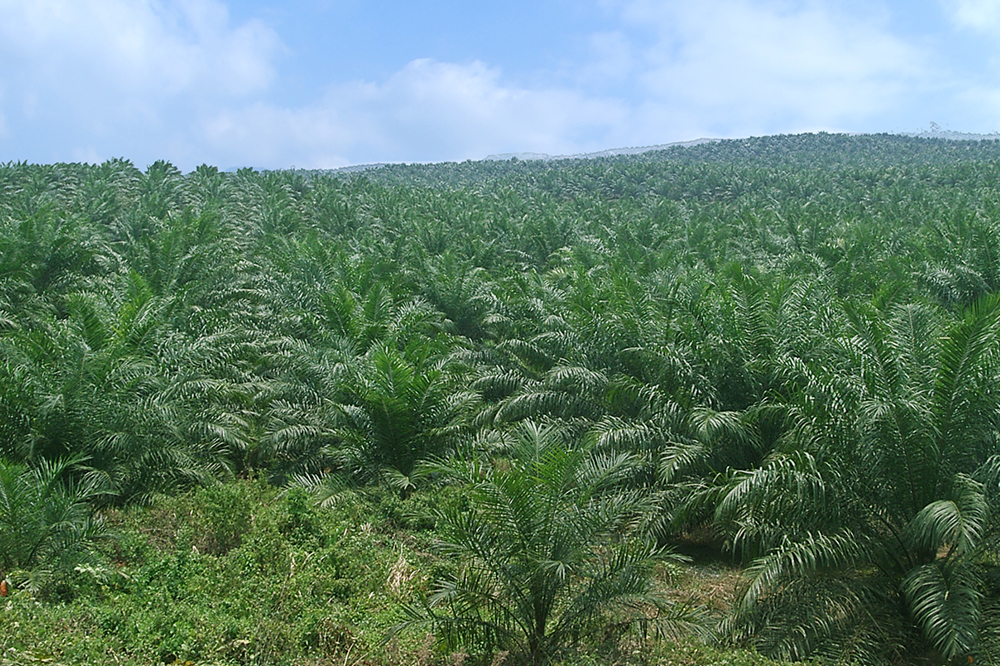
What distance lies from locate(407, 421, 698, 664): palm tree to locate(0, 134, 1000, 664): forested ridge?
0.09 ft

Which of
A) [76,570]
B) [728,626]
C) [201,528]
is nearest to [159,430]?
[201,528]

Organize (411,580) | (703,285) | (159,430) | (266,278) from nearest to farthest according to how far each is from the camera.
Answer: (411,580) → (159,430) → (703,285) → (266,278)

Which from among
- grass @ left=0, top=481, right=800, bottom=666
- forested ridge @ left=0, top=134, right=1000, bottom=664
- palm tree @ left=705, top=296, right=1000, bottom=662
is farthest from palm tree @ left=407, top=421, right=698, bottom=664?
palm tree @ left=705, top=296, right=1000, bottom=662

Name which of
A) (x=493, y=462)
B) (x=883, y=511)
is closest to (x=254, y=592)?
(x=493, y=462)

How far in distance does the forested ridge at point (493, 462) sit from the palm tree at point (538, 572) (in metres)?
0.03

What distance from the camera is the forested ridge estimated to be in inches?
219

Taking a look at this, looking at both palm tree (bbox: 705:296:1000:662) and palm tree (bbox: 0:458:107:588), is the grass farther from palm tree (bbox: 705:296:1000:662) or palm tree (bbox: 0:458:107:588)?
palm tree (bbox: 705:296:1000:662)

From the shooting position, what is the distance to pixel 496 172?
69688 mm

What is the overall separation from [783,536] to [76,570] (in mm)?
6161

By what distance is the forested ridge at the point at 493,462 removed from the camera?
555 cm

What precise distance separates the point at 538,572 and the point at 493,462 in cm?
482

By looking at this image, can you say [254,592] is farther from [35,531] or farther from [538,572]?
[538,572]

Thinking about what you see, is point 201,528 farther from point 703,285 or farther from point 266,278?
point 266,278

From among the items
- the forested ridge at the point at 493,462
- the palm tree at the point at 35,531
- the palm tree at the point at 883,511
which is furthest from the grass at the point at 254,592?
the palm tree at the point at 883,511
